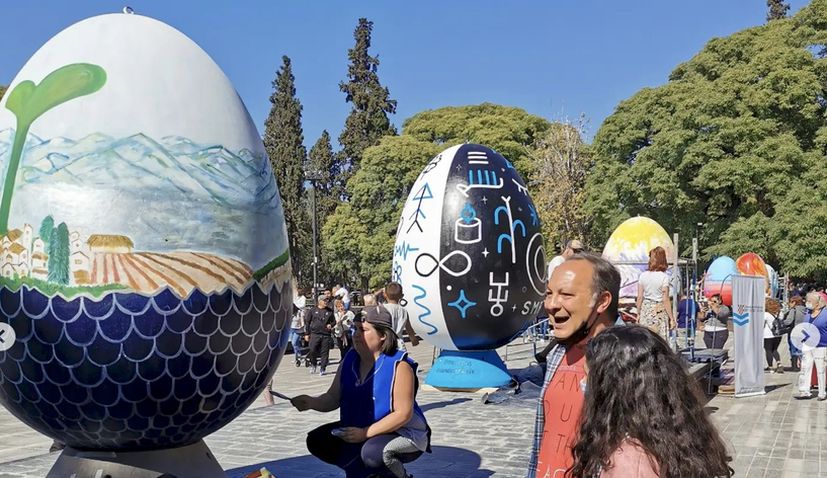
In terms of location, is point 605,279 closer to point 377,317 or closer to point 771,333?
point 377,317

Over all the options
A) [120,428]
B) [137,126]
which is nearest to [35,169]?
[137,126]

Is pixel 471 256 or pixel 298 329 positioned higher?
pixel 471 256

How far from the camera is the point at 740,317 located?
12.4 m

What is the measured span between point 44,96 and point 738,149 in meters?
29.1

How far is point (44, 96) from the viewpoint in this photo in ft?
14.6

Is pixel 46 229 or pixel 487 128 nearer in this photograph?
pixel 46 229

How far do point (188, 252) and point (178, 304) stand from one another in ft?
0.92

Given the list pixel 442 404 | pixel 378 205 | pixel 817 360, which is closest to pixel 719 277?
pixel 817 360

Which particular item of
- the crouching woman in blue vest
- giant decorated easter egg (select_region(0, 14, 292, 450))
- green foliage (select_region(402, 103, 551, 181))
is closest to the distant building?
giant decorated easter egg (select_region(0, 14, 292, 450))

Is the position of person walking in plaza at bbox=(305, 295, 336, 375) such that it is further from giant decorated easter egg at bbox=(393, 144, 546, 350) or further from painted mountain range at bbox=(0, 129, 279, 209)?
painted mountain range at bbox=(0, 129, 279, 209)

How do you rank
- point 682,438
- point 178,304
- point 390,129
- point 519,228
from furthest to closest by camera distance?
point 390,129 → point 519,228 → point 178,304 → point 682,438

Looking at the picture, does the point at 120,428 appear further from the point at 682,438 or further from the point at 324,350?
the point at 324,350

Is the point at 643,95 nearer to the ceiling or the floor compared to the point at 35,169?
nearer to the ceiling

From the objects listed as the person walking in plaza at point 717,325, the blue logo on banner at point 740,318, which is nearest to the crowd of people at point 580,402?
the blue logo on banner at point 740,318
